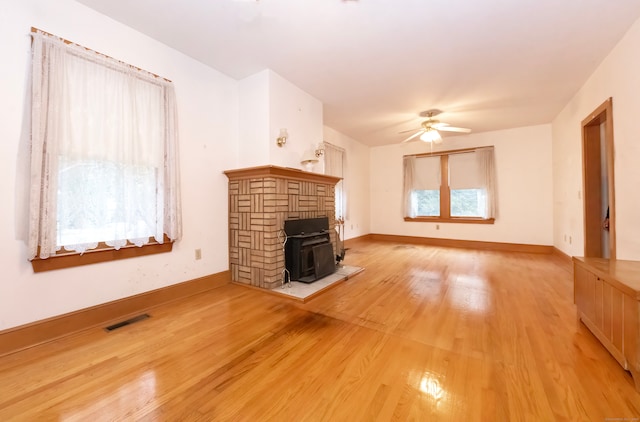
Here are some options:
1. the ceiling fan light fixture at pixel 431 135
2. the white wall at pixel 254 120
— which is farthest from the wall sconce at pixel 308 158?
the ceiling fan light fixture at pixel 431 135

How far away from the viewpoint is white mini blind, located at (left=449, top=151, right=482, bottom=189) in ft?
18.8

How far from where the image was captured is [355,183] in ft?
20.9

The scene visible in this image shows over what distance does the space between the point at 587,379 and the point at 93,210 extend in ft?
11.9

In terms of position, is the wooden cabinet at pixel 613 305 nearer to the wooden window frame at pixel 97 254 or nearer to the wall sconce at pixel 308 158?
the wall sconce at pixel 308 158

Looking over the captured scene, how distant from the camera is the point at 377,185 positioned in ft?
22.9

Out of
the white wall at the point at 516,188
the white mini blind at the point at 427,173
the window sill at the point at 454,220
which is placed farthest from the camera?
the white mini blind at the point at 427,173

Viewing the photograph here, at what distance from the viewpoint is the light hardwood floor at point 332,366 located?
121 cm

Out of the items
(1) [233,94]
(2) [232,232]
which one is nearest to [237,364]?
(2) [232,232]

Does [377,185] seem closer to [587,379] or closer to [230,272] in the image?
[230,272]

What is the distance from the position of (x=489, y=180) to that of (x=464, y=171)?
556 mm

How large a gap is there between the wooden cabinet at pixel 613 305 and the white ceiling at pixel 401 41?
215cm

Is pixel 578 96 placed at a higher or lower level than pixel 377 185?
higher

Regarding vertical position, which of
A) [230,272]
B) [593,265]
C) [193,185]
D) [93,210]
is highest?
[193,185]

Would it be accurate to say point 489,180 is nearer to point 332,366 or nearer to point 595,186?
point 595,186
